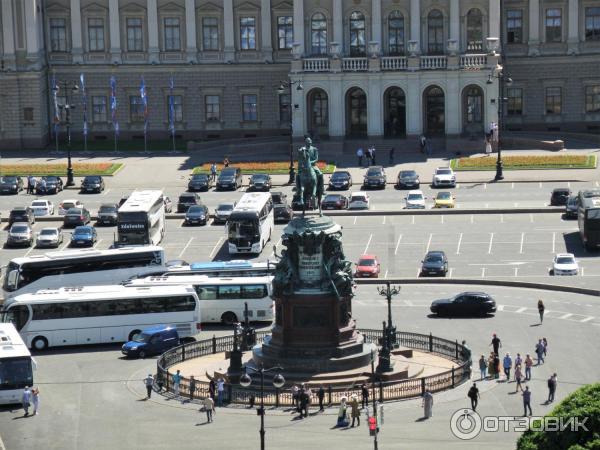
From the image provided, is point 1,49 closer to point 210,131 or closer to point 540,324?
point 210,131

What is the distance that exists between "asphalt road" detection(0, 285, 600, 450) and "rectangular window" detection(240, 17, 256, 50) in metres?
66.8

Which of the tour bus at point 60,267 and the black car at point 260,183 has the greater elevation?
the black car at point 260,183

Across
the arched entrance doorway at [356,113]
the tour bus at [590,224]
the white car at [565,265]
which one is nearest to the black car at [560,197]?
the tour bus at [590,224]

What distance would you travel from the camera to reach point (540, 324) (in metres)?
94.8

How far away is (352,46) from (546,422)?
326 ft

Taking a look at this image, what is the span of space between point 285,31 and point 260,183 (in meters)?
29.8

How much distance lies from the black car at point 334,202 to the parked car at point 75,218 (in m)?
16.1

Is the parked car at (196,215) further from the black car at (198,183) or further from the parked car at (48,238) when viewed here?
the black car at (198,183)

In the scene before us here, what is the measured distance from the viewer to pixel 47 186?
5379 inches

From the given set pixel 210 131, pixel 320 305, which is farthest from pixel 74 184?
pixel 320 305

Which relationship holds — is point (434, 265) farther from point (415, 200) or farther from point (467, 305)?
point (415, 200)

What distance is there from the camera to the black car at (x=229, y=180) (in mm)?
135875

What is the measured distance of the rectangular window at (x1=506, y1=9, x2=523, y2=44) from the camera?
160 meters

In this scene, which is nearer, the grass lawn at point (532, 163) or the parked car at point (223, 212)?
the parked car at point (223, 212)
